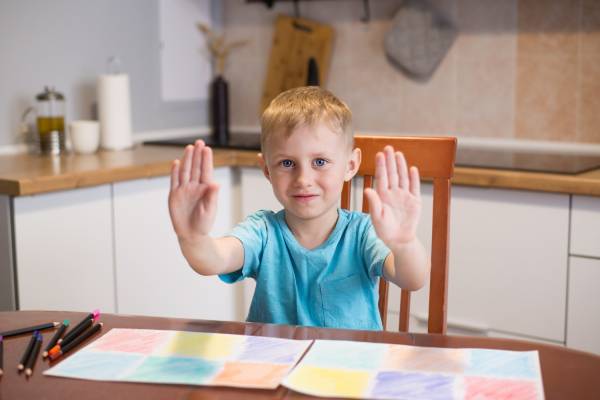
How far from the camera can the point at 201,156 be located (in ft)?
3.29

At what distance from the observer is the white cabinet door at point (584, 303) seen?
1.92 meters

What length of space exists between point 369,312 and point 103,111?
1.51 m

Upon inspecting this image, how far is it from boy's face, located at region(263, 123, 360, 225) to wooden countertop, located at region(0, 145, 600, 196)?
81 cm

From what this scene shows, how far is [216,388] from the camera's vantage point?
85cm

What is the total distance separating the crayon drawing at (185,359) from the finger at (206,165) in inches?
8.0

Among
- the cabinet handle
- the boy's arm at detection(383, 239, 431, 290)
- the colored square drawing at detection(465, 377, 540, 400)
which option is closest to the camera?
the colored square drawing at detection(465, 377, 540, 400)

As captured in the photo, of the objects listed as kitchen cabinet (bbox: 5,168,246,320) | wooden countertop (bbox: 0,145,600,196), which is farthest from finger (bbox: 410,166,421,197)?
kitchen cabinet (bbox: 5,168,246,320)

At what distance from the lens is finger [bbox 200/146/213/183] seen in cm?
100

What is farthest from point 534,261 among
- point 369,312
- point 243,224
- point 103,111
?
point 103,111

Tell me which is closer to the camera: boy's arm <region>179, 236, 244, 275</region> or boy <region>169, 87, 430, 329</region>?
boy's arm <region>179, 236, 244, 275</region>

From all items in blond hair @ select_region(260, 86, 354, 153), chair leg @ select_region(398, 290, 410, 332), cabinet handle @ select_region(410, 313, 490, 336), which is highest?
blond hair @ select_region(260, 86, 354, 153)

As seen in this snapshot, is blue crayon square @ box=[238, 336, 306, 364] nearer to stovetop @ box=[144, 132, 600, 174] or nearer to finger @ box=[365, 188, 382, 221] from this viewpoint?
finger @ box=[365, 188, 382, 221]

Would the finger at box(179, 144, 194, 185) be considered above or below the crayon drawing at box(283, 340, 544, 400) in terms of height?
above

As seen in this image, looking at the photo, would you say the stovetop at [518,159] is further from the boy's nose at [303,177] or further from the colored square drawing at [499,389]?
the colored square drawing at [499,389]
